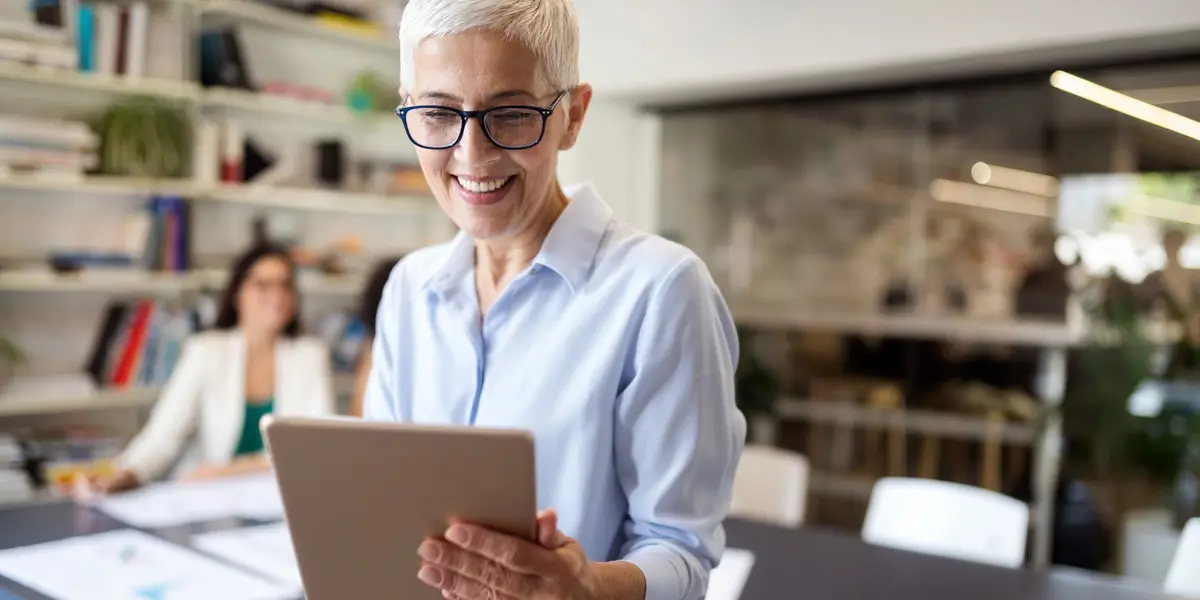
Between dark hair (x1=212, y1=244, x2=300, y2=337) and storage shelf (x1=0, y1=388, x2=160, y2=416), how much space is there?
0.59 meters

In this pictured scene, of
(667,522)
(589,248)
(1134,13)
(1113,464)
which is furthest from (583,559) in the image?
(1113,464)

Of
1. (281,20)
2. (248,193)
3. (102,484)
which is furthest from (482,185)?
(281,20)

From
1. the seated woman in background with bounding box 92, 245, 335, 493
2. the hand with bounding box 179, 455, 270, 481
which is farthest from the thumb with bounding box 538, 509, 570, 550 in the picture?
the seated woman in background with bounding box 92, 245, 335, 493

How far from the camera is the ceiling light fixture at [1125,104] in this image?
327 centimetres

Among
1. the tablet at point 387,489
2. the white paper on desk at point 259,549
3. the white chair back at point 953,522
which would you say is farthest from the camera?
the white chair back at point 953,522

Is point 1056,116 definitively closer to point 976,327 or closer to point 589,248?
point 976,327

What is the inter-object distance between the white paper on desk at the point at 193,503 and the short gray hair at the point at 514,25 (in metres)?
1.19

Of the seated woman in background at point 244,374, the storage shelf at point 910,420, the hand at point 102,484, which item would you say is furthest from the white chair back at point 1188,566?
the seated woman in background at point 244,374

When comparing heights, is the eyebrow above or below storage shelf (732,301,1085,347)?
above

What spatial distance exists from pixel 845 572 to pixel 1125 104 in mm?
2244

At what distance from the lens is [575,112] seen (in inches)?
48.4

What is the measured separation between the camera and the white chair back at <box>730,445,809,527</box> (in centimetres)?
296

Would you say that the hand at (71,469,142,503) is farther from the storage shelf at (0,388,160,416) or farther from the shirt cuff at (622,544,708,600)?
the shirt cuff at (622,544,708,600)

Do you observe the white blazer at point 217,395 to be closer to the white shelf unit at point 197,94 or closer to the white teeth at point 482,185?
the white shelf unit at point 197,94
